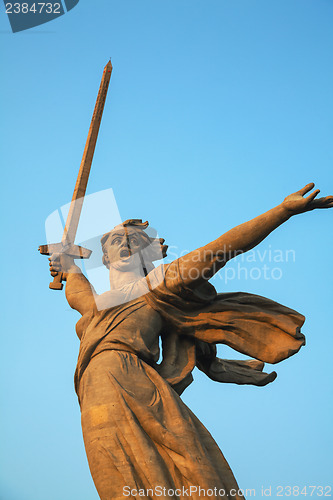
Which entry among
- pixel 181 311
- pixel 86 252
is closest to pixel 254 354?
pixel 181 311

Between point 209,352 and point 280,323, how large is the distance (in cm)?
114

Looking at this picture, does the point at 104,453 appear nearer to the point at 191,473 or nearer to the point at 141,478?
the point at 141,478

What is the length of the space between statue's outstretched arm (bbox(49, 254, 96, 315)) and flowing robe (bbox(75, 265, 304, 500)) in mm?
344

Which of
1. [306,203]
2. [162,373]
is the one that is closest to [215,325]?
[162,373]

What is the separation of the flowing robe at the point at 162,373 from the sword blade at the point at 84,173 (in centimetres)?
136

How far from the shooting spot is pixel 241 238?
792 cm

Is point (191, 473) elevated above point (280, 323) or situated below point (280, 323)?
below

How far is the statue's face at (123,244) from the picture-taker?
30.1 ft

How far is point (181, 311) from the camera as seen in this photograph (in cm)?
865

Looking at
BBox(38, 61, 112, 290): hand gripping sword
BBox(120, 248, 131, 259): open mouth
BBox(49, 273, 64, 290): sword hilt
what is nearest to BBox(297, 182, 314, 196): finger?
BBox(120, 248, 131, 259): open mouth

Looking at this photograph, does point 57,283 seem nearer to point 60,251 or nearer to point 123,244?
point 60,251

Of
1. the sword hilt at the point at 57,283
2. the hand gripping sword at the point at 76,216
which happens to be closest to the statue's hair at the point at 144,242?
the hand gripping sword at the point at 76,216

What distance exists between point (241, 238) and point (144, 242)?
1.82 m

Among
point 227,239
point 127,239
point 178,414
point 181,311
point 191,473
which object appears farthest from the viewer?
point 127,239
